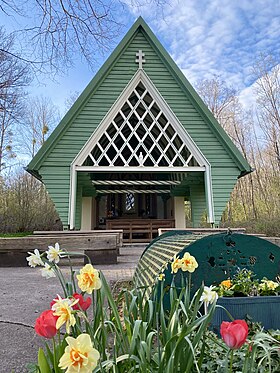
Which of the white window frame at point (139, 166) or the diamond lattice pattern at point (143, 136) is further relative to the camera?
the diamond lattice pattern at point (143, 136)

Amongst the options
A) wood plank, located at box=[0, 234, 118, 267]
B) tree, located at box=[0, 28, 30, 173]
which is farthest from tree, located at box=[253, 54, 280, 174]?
wood plank, located at box=[0, 234, 118, 267]

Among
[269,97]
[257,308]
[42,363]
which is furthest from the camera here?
[269,97]

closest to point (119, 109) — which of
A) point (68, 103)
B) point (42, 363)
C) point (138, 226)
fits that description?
point (138, 226)

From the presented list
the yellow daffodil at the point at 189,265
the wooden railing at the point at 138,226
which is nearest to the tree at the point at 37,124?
the wooden railing at the point at 138,226

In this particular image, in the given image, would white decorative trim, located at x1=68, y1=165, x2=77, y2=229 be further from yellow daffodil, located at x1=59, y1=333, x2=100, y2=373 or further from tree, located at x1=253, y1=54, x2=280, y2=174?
tree, located at x1=253, y1=54, x2=280, y2=174

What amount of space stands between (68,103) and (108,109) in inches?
571

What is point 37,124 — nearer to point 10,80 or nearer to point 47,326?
point 10,80

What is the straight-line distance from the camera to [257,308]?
156 cm

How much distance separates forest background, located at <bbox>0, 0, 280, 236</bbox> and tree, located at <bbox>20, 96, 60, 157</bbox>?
7 cm

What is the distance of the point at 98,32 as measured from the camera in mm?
3902

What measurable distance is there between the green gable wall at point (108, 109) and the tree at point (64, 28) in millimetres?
3748

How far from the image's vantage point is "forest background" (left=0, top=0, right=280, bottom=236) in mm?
3736

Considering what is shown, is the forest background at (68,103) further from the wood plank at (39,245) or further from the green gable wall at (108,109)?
the wood plank at (39,245)

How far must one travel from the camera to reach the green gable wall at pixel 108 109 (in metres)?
7.55
